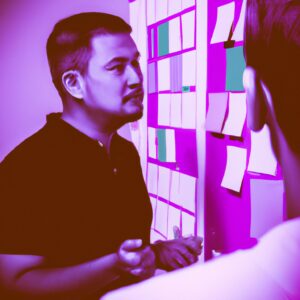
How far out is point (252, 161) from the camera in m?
0.98

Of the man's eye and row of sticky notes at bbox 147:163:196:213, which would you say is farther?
row of sticky notes at bbox 147:163:196:213

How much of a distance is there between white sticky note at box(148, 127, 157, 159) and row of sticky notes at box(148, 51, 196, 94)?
130 millimetres

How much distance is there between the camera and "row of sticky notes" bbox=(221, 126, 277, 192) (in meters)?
0.94

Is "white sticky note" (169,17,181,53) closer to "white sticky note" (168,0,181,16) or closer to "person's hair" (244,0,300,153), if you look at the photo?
"white sticky note" (168,0,181,16)

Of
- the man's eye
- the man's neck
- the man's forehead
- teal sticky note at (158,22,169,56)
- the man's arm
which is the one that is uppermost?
teal sticky note at (158,22,169,56)

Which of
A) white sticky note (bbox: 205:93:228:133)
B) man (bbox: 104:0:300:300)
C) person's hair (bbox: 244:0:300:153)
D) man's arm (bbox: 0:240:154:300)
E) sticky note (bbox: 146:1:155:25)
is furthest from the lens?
sticky note (bbox: 146:1:155:25)

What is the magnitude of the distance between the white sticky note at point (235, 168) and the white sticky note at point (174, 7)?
1.46 feet

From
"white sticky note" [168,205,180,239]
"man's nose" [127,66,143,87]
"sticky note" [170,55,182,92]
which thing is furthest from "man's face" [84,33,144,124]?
"white sticky note" [168,205,180,239]

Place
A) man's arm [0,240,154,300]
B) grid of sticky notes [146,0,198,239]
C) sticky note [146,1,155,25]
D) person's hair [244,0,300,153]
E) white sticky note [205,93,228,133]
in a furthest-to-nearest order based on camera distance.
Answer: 1. sticky note [146,1,155,25]
2. grid of sticky notes [146,0,198,239]
3. white sticky note [205,93,228,133]
4. man's arm [0,240,154,300]
5. person's hair [244,0,300,153]

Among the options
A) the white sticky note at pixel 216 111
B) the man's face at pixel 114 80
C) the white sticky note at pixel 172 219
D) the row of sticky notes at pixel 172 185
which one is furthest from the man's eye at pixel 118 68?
the white sticky note at pixel 172 219

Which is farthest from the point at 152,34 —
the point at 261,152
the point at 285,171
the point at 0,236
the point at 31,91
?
the point at 0,236

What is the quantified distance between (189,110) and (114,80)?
0.24m

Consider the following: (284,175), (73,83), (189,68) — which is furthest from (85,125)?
(284,175)

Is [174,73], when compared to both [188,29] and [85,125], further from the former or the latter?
[85,125]
